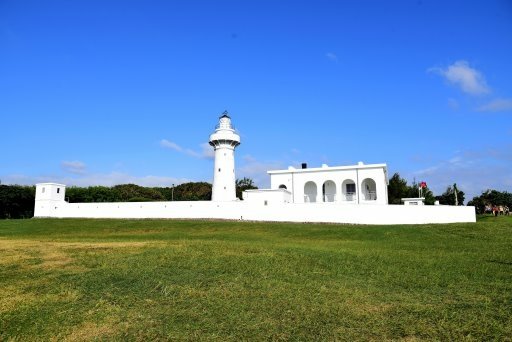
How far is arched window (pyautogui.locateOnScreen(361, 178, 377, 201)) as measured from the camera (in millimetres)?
37000

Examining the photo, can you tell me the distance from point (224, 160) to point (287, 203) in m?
9.66

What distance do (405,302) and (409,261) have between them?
16.5 feet

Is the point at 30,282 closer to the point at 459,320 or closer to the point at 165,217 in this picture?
the point at 459,320

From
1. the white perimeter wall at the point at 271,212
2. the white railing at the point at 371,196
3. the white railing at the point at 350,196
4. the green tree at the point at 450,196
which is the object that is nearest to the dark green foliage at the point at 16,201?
the white perimeter wall at the point at 271,212

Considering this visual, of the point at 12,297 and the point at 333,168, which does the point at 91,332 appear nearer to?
the point at 12,297

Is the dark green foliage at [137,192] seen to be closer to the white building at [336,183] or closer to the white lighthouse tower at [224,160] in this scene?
the white lighthouse tower at [224,160]

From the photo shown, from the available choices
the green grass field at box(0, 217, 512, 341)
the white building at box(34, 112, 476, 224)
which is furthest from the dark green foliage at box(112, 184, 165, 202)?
the green grass field at box(0, 217, 512, 341)

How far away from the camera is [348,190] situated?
3775cm

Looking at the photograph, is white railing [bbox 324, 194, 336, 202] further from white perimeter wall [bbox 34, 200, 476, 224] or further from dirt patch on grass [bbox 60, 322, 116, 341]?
dirt patch on grass [bbox 60, 322, 116, 341]

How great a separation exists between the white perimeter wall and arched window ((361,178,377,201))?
8.51 metres

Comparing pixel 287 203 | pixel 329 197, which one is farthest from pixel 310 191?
pixel 287 203

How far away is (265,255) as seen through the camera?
12.1 m

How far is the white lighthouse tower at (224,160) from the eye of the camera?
37.5 meters

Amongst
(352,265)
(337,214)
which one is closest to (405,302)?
(352,265)
